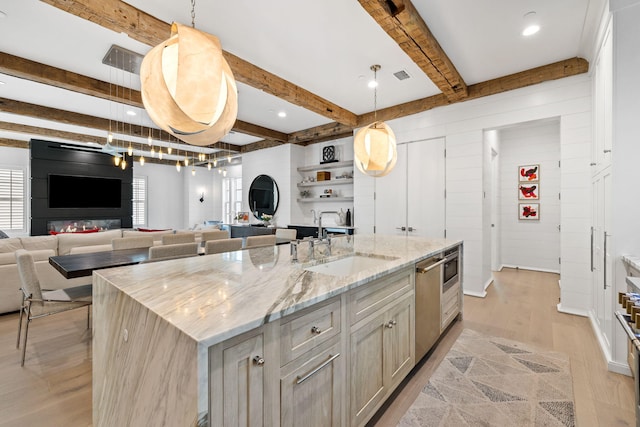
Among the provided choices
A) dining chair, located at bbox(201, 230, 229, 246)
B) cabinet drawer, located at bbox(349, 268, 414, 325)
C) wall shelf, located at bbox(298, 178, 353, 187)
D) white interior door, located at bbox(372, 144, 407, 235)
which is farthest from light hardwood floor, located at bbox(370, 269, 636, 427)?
dining chair, located at bbox(201, 230, 229, 246)

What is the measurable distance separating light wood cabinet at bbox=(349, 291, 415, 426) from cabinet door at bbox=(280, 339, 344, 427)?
0.13 meters

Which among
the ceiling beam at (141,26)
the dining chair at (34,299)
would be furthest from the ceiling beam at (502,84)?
the dining chair at (34,299)

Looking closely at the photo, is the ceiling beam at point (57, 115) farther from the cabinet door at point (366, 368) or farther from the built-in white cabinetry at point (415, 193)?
the cabinet door at point (366, 368)

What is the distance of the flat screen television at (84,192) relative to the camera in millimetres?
6832

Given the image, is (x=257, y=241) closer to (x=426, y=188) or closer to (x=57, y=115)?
(x=426, y=188)

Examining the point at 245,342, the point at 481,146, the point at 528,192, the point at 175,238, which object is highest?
the point at 481,146

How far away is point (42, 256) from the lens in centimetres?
371

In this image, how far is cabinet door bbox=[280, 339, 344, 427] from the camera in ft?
3.55

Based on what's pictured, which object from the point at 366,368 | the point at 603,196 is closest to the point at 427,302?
the point at 366,368

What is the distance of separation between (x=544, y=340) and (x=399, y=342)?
6.30 feet

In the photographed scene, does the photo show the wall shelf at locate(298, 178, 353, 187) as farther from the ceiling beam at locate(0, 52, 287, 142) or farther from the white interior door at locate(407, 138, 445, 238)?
the ceiling beam at locate(0, 52, 287, 142)

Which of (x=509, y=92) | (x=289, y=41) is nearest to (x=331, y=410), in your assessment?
(x=289, y=41)

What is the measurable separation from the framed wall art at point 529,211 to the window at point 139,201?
10.5 m

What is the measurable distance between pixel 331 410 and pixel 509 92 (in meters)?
4.39
